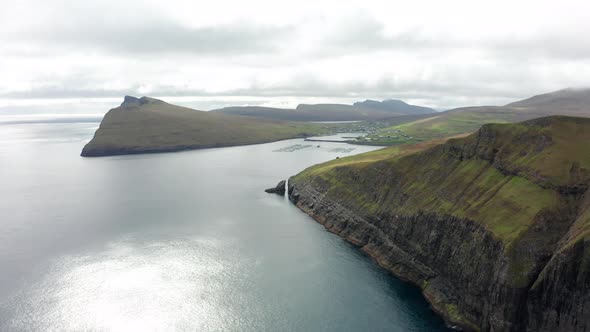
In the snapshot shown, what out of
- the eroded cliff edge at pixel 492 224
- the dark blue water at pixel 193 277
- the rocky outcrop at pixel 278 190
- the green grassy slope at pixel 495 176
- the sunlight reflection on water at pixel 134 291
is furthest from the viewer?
the rocky outcrop at pixel 278 190

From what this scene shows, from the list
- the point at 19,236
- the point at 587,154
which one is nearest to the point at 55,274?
the point at 19,236

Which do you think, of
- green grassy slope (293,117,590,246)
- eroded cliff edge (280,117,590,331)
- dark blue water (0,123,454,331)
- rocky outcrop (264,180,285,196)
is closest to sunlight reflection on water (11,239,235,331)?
dark blue water (0,123,454,331)

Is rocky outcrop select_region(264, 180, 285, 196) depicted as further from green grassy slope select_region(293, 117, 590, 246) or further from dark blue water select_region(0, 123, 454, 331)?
green grassy slope select_region(293, 117, 590, 246)

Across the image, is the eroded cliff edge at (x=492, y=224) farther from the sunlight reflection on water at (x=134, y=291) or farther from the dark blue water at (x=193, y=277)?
the sunlight reflection on water at (x=134, y=291)

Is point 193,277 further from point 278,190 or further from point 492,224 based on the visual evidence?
point 278,190

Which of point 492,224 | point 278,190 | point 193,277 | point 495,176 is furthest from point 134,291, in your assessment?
point 278,190

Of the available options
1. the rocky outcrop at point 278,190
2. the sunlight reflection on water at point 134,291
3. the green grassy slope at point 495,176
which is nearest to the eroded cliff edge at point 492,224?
the green grassy slope at point 495,176

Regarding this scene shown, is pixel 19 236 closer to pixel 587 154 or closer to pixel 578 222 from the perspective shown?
pixel 578 222

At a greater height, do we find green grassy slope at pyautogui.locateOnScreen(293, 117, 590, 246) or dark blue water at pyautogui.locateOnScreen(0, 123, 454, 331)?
green grassy slope at pyautogui.locateOnScreen(293, 117, 590, 246)

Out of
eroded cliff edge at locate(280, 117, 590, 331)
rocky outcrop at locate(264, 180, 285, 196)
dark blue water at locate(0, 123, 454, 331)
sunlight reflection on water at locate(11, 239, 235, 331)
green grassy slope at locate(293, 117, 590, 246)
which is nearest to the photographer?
eroded cliff edge at locate(280, 117, 590, 331)
